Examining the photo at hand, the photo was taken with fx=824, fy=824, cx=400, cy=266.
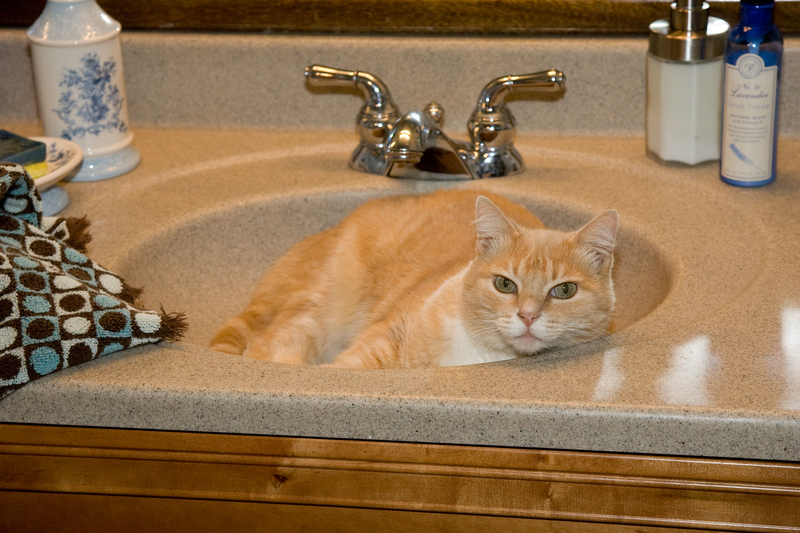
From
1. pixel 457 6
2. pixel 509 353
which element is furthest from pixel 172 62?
pixel 509 353

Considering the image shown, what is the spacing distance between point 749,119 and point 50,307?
3.70 feet


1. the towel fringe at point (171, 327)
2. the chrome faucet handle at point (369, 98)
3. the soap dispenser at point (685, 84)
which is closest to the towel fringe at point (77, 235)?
the towel fringe at point (171, 327)

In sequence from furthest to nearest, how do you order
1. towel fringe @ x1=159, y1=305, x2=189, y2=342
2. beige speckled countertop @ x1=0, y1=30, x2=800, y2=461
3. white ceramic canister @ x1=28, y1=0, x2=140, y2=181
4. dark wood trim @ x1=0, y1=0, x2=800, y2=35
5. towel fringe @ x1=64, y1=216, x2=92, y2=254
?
dark wood trim @ x1=0, y1=0, x2=800, y2=35 → white ceramic canister @ x1=28, y1=0, x2=140, y2=181 → towel fringe @ x1=64, y1=216, x2=92, y2=254 → towel fringe @ x1=159, y1=305, x2=189, y2=342 → beige speckled countertop @ x1=0, y1=30, x2=800, y2=461

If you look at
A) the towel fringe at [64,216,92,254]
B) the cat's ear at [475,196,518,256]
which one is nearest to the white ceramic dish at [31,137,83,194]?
the towel fringe at [64,216,92,254]

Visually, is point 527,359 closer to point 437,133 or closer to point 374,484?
point 374,484

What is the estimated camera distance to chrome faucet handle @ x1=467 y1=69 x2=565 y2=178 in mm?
1507

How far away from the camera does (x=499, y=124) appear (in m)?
1.56

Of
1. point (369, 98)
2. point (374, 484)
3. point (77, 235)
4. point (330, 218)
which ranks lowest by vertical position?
point (374, 484)

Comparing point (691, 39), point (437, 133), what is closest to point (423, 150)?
point (437, 133)

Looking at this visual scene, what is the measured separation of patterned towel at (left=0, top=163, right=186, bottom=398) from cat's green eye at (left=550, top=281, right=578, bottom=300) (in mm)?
503

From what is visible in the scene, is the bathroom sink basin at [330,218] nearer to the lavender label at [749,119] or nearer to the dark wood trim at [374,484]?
the lavender label at [749,119]

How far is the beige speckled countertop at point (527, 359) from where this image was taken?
911 millimetres

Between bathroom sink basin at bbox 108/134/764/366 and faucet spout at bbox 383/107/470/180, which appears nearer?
bathroom sink basin at bbox 108/134/764/366

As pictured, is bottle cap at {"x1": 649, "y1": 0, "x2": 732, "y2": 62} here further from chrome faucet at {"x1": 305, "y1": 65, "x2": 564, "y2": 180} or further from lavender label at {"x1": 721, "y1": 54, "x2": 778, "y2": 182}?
chrome faucet at {"x1": 305, "y1": 65, "x2": 564, "y2": 180}
